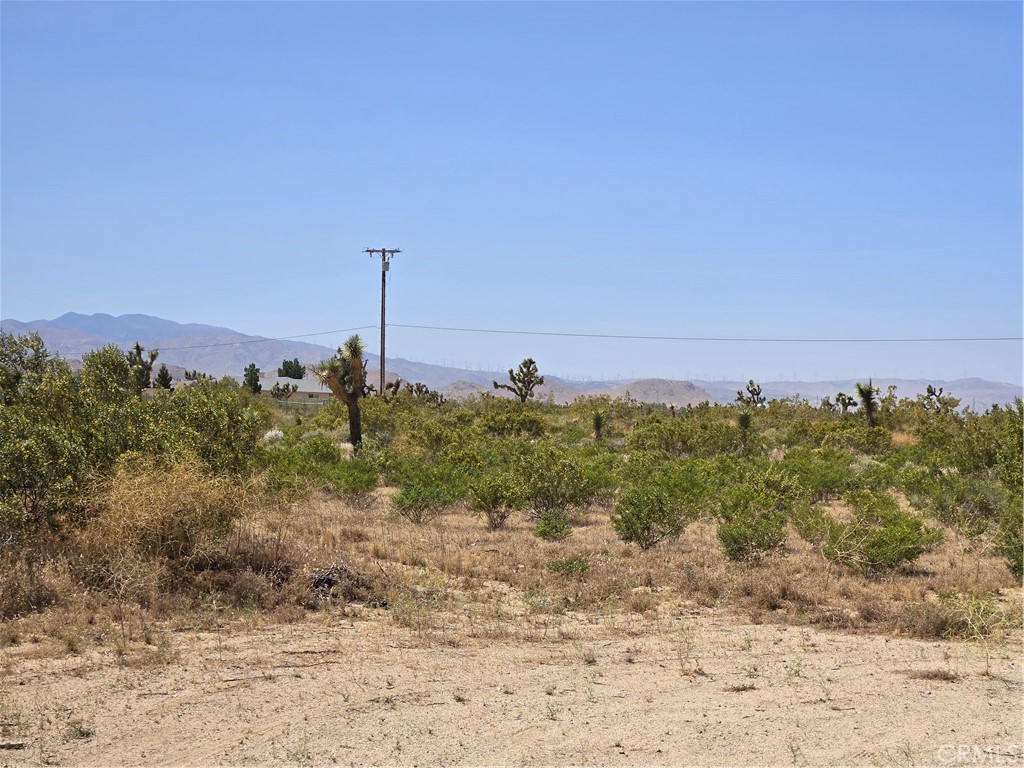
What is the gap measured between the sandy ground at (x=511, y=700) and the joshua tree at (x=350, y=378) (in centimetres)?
2163

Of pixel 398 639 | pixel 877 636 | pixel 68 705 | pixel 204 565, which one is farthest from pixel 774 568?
pixel 68 705

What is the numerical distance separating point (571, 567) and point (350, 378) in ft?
72.7

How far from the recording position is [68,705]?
7.06 m

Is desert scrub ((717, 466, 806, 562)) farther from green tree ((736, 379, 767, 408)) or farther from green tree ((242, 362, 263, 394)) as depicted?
green tree ((242, 362, 263, 394))

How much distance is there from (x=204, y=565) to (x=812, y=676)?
6.99m

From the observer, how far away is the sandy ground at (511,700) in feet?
20.9

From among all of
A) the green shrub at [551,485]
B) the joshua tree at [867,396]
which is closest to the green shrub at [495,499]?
the green shrub at [551,485]

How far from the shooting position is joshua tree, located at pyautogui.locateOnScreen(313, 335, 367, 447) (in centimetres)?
3102

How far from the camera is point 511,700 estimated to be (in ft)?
24.4

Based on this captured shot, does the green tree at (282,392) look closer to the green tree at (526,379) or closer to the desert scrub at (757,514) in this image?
the green tree at (526,379)

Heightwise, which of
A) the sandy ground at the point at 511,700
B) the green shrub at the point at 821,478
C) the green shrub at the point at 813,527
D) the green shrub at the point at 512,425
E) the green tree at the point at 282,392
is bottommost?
the sandy ground at the point at 511,700

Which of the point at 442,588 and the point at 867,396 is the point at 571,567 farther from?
the point at 867,396

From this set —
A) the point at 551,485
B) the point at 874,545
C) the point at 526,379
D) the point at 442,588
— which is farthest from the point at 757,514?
the point at 526,379

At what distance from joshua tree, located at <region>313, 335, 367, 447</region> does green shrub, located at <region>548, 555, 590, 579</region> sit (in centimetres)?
1844
